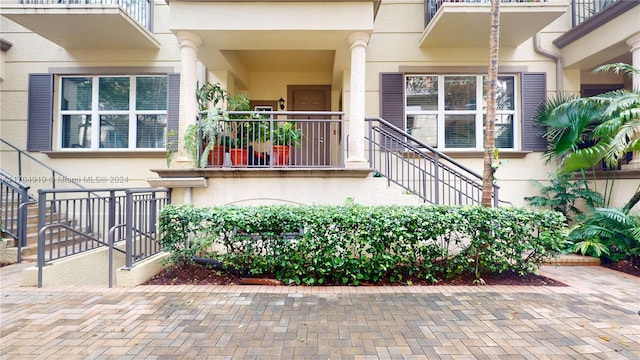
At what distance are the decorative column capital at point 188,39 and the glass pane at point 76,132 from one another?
370 centimetres

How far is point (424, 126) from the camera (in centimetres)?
759

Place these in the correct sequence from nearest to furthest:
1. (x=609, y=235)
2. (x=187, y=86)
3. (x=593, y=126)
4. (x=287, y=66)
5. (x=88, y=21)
Answer: (x=609, y=235) → (x=187, y=86) → (x=88, y=21) → (x=593, y=126) → (x=287, y=66)

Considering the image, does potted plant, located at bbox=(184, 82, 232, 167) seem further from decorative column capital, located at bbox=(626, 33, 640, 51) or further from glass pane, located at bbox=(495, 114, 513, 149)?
decorative column capital, located at bbox=(626, 33, 640, 51)

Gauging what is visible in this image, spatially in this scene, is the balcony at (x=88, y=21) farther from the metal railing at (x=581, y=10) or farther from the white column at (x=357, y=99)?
the metal railing at (x=581, y=10)

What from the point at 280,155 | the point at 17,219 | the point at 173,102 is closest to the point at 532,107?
the point at 280,155

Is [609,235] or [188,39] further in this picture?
[188,39]

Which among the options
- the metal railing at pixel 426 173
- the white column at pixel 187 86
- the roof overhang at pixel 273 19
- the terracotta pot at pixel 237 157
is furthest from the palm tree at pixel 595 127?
the white column at pixel 187 86

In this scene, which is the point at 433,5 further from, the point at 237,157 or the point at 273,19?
the point at 237,157

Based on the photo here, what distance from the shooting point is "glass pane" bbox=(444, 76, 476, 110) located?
24.8 feet

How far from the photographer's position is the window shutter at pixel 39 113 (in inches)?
298

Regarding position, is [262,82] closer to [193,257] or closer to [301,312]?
[193,257]

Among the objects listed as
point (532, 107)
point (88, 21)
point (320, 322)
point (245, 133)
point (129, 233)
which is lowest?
point (320, 322)

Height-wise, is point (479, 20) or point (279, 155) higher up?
point (479, 20)

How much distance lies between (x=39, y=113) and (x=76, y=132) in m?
0.85
